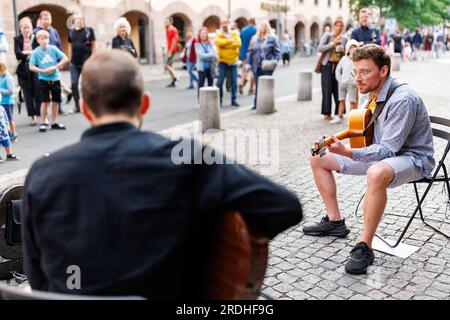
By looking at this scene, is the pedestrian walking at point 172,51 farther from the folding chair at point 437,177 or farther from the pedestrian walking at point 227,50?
the folding chair at point 437,177

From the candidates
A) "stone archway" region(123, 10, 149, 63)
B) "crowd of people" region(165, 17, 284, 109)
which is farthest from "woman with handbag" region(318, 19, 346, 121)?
"stone archway" region(123, 10, 149, 63)

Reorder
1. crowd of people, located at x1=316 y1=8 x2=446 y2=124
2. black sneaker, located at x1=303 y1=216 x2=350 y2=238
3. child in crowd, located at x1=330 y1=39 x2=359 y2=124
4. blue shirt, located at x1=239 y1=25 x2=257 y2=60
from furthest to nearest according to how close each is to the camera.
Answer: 1. blue shirt, located at x1=239 y1=25 x2=257 y2=60
2. crowd of people, located at x1=316 y1=8 x2=446 y2=124
3. child in crowd, located at x1=330 y1=39 x2=359 y2=124
4. black sneaker, located at x1=303 y1=216 x2=350 y2=238

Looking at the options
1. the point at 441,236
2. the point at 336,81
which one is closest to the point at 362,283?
the point at 441,236

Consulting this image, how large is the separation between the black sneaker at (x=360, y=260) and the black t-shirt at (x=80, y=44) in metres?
8.03

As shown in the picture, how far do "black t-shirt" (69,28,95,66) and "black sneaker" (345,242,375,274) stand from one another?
26.4 ft

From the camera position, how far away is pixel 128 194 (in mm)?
1563

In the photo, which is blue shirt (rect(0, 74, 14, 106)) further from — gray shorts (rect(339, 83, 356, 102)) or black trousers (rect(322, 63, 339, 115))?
gray shorts (rect(339, 83, 356, 102))

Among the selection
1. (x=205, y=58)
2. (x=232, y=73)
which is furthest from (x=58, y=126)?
(x=232, y=73)

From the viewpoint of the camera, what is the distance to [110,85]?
1.66m

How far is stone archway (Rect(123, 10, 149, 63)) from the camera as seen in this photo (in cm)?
2583

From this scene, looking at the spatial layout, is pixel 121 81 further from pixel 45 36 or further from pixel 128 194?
Answer: pixel 45 36

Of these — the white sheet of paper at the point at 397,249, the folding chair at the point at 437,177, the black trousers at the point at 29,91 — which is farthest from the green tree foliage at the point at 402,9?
the white sheet of paper at the point at 397,249

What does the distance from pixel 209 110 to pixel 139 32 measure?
1907cm

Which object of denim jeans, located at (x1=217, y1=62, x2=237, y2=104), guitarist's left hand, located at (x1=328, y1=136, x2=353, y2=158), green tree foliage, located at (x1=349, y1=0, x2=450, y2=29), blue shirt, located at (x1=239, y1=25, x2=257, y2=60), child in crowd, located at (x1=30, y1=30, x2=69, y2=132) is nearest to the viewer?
guitarist's left hand, located at (x1=328, y1=136, x2=353, y2=158)
